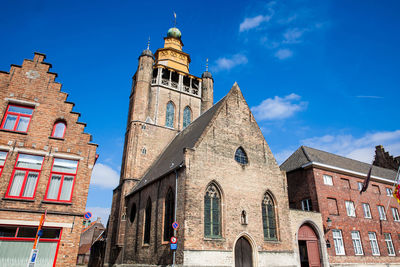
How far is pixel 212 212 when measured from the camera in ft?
47.0

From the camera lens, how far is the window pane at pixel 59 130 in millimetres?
13729

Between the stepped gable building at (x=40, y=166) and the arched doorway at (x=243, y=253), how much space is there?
26.5ft

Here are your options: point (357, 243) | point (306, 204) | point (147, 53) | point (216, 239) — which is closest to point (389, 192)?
point (357, 243)

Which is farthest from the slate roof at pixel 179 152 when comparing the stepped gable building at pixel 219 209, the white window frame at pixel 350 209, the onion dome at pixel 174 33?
the onion dome at pixel 174 33

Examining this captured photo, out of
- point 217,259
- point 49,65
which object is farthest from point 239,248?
point 49,65

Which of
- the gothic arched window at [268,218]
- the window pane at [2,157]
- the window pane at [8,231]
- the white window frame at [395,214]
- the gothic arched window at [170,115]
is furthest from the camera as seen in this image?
the gothic arched window at [170,115]

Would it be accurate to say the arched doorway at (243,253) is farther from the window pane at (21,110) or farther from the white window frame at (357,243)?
the window pane at (21,110)

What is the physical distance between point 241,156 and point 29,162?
11623 mm

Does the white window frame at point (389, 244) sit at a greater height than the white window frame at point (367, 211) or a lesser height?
lesser

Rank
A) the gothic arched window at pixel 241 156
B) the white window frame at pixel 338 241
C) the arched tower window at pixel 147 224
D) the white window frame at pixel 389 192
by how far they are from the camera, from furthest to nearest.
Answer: the white window frame at pixel 389 192 → the white window frame at pixel 338 241 → the arched tower window at pixel 147 224 → the gothic arched window at pixel 241 156

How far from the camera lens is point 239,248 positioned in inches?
567

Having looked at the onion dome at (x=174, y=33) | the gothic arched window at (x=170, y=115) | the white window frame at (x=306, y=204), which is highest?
the onion dome at (x=174, y=33)

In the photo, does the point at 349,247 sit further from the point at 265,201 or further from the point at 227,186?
the point at 227,186

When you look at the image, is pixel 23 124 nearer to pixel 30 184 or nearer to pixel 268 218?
pixel 30 184
